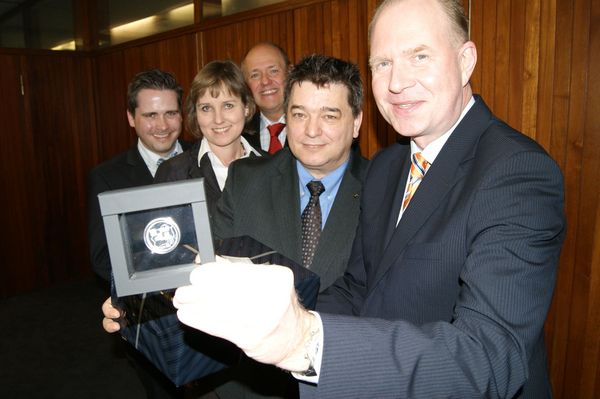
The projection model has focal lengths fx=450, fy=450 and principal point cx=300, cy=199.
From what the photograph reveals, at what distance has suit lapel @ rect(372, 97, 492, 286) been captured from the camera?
1123mm

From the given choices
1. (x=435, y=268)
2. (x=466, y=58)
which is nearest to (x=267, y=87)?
(x=466, y=58)

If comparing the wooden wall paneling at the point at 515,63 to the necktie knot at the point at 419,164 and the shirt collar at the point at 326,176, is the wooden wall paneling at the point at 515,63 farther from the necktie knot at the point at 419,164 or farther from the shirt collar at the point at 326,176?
the necktie knot at the point at 419,164

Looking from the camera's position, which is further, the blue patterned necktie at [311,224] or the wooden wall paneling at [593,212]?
the wooden wall paneling at [593,212]

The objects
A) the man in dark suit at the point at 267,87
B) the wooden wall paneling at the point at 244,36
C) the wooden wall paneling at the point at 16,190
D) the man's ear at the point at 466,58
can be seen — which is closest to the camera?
the man's ear at the point at 466,58

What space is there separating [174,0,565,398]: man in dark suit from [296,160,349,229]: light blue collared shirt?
0.37m

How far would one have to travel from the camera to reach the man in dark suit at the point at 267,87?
3186 mm

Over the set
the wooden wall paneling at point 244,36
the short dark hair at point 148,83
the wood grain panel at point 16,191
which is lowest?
the wood grain panel at point 16,191

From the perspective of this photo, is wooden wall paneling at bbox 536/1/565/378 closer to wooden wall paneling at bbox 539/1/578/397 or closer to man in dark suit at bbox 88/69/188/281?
wooden wall paneling at bbox 539/1/578/397

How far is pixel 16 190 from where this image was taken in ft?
16.7

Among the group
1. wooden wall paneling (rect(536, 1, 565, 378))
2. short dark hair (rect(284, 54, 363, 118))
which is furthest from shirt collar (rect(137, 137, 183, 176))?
wooden wall paneling (rect(536, 1, 565, 378))

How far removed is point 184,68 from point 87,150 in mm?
2060

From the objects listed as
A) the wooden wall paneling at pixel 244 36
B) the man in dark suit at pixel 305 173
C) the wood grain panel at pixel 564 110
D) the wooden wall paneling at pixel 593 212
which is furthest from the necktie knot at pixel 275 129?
the wooden wall paneling at pixel 593 212

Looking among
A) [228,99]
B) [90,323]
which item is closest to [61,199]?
[90,323]

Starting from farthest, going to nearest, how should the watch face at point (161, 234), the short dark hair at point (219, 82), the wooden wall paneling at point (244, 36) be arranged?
the wooden wall paneling at point (244, 36) → the short dark hair at point (219, 82) → the watch face at point (161, 234)
